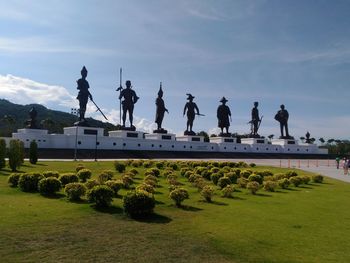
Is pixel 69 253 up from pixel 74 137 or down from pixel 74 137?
down

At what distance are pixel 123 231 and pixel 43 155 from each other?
92.2ft

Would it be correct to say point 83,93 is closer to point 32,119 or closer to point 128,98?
point 128,98

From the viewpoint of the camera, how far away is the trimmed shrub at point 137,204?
1133 cm

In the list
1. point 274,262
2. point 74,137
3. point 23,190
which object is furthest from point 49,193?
point 74,137

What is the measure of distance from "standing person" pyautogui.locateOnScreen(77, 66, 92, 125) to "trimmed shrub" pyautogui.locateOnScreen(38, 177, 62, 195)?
101 ft

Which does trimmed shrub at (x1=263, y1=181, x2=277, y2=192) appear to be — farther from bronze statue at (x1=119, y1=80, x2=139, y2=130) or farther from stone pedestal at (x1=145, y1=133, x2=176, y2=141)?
stone pedestal at (x1=145, y1=133, x2=176, y2=141)

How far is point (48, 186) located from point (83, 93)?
31492 mm

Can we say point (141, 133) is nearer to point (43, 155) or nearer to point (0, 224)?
point (43, 155)

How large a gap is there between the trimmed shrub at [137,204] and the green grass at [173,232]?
265 mm

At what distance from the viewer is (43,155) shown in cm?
3609

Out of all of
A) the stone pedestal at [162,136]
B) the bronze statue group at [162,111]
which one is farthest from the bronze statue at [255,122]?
the stone pedestal at [162,136]

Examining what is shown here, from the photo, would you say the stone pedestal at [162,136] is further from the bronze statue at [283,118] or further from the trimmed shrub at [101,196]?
the trimmed shrub at [101,196]

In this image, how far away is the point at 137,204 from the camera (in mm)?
11312

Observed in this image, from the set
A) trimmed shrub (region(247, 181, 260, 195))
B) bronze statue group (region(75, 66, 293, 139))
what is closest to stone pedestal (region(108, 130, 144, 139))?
bronze statue group (region(75, 66, 293, 139))
